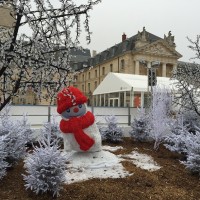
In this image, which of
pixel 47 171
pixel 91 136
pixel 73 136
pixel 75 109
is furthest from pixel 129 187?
pixel 75 109

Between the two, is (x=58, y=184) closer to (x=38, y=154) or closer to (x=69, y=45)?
(x=38, y=154)

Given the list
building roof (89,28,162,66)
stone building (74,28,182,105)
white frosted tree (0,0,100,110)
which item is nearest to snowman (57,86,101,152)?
white frosted tree (0,0,100,110)

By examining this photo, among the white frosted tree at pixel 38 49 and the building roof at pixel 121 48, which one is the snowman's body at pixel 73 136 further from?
the building roof at pixel 121 48

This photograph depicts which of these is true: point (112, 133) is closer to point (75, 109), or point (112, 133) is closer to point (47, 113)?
point (47, 113)

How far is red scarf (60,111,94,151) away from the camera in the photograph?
8555mm

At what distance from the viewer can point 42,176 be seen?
19.7ft

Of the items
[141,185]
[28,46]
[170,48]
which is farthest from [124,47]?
[28,46]

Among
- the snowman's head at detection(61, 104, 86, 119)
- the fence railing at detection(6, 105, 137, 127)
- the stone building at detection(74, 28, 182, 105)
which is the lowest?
the fence railing at detection(6, 105, 137, 127)

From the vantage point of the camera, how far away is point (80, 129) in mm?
8570

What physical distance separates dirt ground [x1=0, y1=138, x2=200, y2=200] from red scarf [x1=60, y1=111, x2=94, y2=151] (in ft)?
3.50

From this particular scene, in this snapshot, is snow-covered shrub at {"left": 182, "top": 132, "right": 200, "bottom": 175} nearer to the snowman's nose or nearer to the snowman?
the snowman

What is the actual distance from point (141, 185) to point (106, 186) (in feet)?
2.34

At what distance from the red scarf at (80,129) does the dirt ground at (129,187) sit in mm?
1068

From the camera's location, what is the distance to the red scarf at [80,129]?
28.1ft
